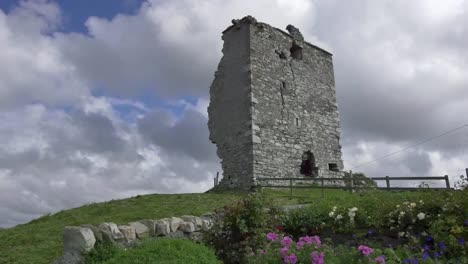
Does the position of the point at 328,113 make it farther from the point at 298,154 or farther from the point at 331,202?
the point at 331,202

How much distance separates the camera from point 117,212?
43.9ft

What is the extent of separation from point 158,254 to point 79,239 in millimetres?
1430

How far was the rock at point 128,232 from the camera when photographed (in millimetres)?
7625

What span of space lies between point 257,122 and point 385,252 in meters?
12.3

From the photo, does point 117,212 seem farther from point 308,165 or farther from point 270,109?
point 308,165

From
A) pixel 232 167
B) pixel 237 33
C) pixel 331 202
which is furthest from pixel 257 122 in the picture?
pixel 331 202

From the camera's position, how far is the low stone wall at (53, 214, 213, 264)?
6965mm

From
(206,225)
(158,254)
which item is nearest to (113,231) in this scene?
(158,254)

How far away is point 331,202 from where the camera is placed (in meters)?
10.2

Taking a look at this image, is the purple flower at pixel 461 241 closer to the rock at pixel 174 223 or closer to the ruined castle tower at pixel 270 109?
the rock at pixel 174 223

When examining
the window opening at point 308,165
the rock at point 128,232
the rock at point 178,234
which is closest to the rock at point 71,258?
the rock at point 128,232

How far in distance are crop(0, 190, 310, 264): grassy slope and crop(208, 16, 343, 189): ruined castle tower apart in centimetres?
332

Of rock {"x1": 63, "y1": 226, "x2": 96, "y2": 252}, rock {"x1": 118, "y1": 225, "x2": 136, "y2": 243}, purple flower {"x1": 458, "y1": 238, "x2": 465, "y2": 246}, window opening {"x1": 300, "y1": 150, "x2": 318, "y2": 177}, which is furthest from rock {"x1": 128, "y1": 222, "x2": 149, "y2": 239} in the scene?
window opening {"x1": 300, "y1": 150, "x2": 318, "y2": 177}

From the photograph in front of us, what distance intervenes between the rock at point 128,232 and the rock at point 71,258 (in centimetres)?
90
